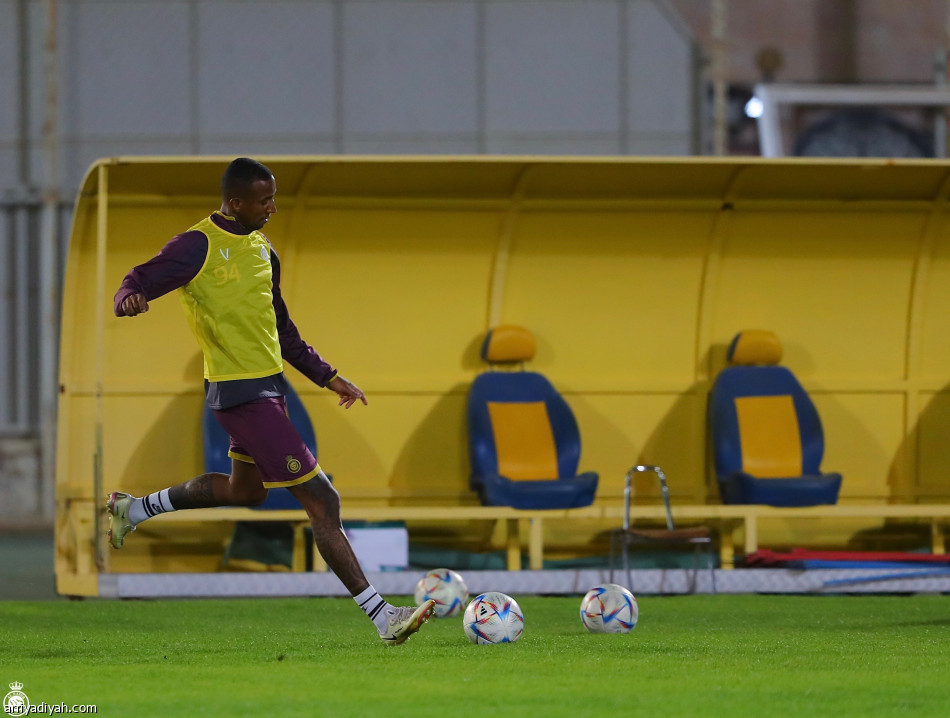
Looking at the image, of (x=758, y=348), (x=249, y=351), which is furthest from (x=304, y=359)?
(x=758, y=348)

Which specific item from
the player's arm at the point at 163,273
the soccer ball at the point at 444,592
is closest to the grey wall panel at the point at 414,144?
the soccer ball at the point at 444,592

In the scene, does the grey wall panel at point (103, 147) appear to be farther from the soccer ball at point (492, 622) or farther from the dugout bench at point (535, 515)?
the soccer ball at point (492, 622)

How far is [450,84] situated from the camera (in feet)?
44.3

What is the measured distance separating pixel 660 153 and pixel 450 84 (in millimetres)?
2030

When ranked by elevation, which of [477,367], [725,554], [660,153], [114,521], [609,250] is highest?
[660,153]

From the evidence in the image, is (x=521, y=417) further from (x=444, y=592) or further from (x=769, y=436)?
(x=444, y=592)

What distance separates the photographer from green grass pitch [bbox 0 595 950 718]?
3508 millimetres

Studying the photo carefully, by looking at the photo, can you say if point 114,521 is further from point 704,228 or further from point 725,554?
point 704,228

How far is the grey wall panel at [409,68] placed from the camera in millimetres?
13469

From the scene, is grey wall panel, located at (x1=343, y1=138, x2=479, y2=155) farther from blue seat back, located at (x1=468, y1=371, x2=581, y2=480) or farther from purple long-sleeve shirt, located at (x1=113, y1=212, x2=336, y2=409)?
purple long-sleeve shirt, located at (x1=113, y1=212, x2=336, y2=409)

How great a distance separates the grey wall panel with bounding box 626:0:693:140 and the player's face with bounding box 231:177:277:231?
363 inches

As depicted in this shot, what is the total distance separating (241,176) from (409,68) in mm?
9112

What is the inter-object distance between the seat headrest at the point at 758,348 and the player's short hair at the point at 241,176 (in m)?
4.06

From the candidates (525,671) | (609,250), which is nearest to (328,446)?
(609,250)
